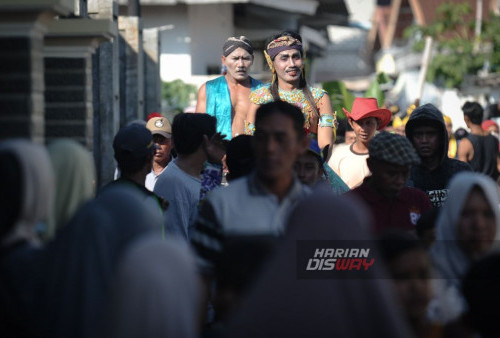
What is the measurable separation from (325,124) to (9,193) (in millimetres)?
4542

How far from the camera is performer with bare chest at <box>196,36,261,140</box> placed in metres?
9.34

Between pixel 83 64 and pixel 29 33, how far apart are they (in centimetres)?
147

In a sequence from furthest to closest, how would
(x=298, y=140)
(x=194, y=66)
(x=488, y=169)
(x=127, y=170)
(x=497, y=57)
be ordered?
1. (x=497, y=57)
2. (x=194, y=66)
3. (x=488, y=169)
4. (x=127, y=170)
5. (x=298, y=140)

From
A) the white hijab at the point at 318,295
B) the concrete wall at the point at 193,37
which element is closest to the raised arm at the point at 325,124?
the white hijab at the point at 318,295

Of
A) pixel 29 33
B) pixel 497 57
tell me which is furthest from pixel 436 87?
pixel 29 33

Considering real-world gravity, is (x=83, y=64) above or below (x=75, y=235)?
above

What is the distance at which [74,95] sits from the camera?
7445 mm

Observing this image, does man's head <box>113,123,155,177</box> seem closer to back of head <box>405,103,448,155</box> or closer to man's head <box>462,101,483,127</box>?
back of head <box>405,103,448,155</box>

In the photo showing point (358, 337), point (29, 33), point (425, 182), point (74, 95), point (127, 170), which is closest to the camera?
point (358, 337)

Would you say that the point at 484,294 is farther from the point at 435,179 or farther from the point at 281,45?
the point at 281,45

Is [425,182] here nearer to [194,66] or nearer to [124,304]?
[124,304]

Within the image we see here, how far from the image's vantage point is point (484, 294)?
4.49 m

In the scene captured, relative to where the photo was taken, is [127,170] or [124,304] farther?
[127,170]

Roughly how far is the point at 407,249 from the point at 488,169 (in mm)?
9824
